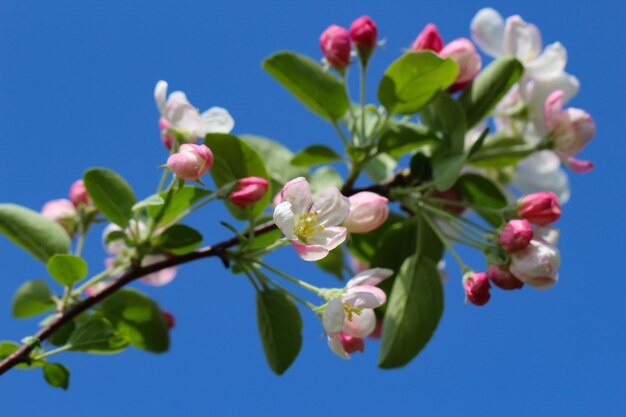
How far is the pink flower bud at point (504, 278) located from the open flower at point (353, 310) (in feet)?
0.66

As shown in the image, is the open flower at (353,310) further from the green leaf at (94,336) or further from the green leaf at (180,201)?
the green leaf at (94,336)

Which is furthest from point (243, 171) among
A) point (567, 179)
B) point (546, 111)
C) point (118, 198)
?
point (567, 179)

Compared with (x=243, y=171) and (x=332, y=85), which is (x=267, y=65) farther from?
(x=243, y=171)

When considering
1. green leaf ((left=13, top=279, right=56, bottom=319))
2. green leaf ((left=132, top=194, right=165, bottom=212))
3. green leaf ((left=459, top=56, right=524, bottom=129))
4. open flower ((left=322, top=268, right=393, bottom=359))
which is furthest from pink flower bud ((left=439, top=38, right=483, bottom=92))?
green leaf ((left=13, top=279, right=56, bottom=319))

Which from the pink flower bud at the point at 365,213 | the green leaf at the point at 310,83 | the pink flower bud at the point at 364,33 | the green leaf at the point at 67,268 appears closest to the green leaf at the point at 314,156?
the green leaf at the point at 310,83

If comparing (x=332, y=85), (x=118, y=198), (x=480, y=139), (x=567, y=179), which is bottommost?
(x=118, y=198)

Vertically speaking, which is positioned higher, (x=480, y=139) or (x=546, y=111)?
(x=546, y=111)

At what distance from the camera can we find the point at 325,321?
118 centimetres

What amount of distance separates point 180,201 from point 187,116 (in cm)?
14

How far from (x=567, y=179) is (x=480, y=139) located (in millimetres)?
578

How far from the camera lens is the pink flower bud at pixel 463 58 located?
60.7 inches

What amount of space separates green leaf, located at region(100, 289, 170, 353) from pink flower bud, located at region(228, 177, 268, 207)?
0.37 m

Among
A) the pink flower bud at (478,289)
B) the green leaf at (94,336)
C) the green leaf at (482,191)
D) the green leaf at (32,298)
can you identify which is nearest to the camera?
the pink flower bud at (478,289)

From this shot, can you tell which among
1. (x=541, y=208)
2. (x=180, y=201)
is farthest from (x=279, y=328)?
(x=541, y=208)
